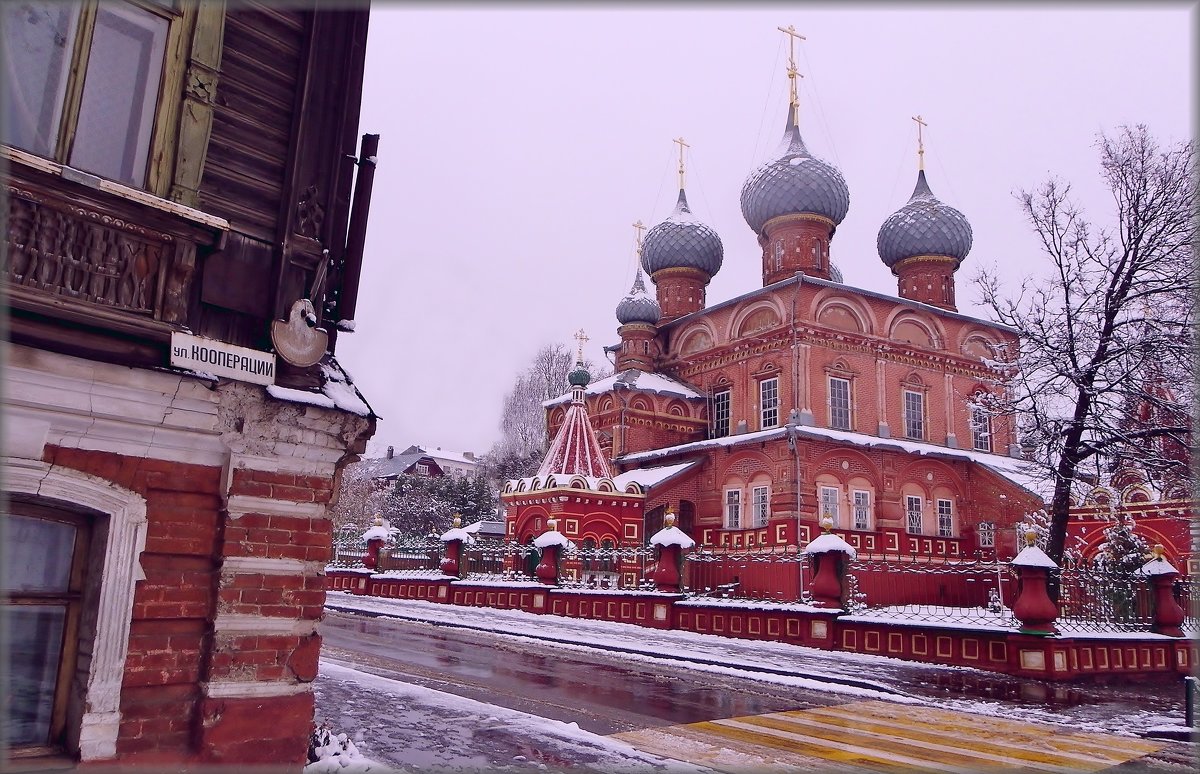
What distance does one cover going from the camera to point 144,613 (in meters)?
4.27

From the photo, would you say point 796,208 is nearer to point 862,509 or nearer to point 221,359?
point 862,509

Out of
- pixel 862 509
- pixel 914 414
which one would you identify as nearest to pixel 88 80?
pixel 862 509

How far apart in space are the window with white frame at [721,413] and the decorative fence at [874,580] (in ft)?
14.6

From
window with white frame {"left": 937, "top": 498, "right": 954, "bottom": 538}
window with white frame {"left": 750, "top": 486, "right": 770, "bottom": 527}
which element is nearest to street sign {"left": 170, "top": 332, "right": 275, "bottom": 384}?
window with white frame {"left": 750, "top": 486, "right": 770, "bottom": 527}

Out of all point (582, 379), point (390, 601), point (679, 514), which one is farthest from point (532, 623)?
point (582, 379)

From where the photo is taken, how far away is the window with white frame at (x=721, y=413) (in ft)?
97.7

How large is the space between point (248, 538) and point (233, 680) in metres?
0.71

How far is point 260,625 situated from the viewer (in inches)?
183

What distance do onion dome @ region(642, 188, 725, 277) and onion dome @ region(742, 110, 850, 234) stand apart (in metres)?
3.31

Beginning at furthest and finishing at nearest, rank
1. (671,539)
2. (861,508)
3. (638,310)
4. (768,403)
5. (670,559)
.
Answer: (638,310) < (768,403) < (861,508) < (670,559) < (671,539)

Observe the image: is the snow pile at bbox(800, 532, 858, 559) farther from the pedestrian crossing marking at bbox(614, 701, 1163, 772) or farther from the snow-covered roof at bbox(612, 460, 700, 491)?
the snow-covered roof at bbox(612, 460, 700, 491)

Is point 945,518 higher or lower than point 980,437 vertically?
lower

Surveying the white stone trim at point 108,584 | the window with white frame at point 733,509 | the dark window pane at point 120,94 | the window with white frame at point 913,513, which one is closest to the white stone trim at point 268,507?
the white stone trim at point 108,584

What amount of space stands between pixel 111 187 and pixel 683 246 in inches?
1221
